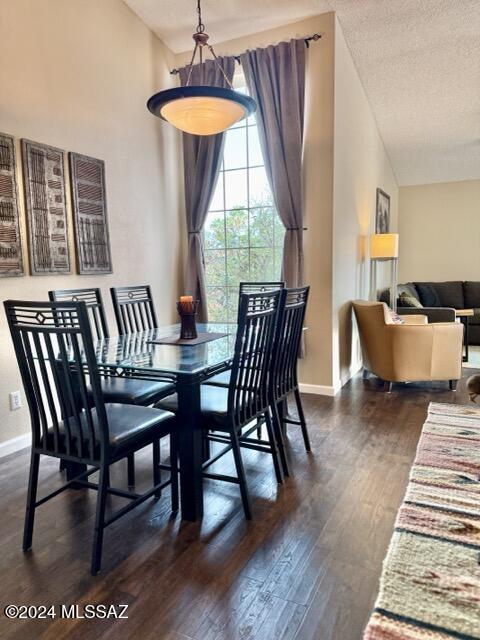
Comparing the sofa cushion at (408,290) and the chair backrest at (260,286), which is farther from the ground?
the chair backrest at (260,286)

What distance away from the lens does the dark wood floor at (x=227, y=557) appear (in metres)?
1.48

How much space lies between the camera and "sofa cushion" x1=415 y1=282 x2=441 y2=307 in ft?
23.5

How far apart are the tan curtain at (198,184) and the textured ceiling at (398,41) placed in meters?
0.52

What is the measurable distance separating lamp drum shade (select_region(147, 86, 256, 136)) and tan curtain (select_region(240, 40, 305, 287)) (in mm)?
1332

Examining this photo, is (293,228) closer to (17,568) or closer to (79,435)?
(79,435)

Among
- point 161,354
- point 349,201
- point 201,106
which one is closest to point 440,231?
point 349,201

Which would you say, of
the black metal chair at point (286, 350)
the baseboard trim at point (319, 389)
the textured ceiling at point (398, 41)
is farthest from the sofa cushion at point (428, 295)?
the black metal chair at point (286, 350)

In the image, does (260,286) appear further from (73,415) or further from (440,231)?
(440,231)

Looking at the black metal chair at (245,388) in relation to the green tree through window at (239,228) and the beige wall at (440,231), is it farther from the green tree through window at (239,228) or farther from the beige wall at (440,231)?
the beige wall at (440,231)

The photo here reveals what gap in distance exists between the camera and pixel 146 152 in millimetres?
4141

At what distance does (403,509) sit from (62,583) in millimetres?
1533

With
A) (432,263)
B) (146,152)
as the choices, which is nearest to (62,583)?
(146,152)

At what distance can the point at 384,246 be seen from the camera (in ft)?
16.2

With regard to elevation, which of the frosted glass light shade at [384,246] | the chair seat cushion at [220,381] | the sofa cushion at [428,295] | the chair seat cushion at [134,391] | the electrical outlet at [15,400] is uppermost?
the frosted glass light shade at [384,246]
